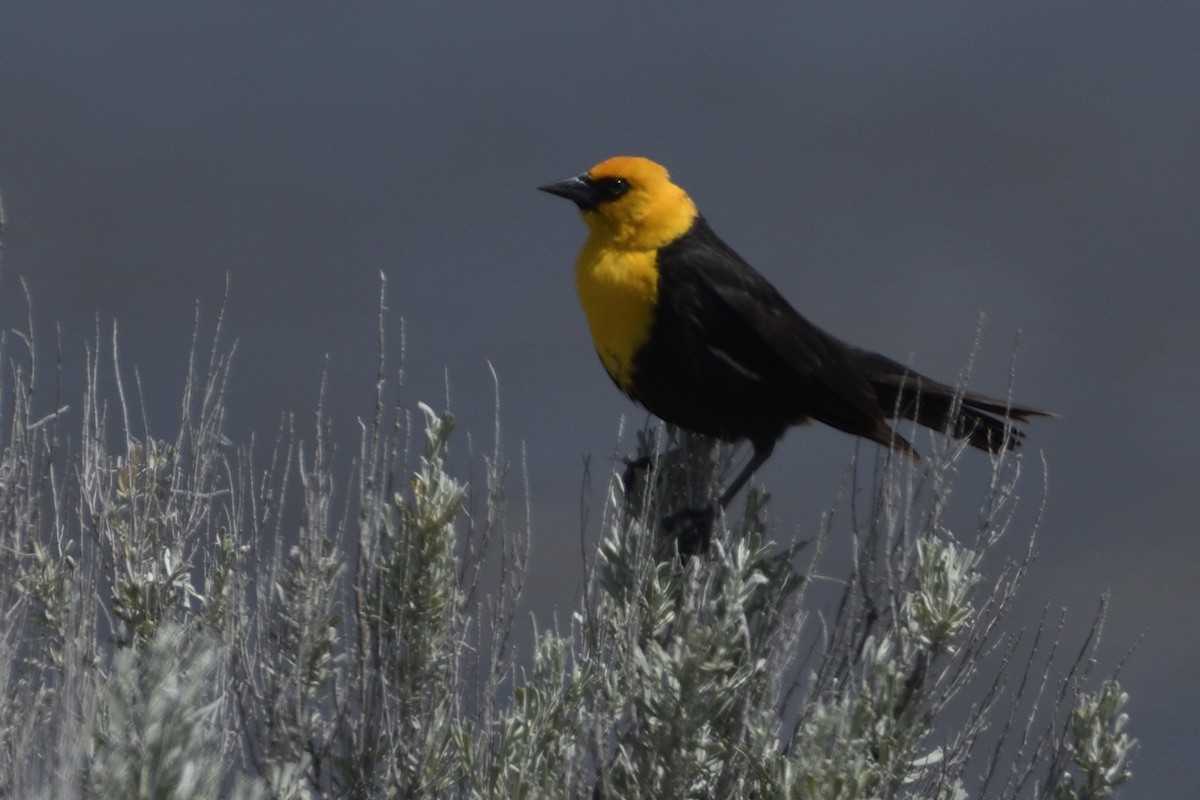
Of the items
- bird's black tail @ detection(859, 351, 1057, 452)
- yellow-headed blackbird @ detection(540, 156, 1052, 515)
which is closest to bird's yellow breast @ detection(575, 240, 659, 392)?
yellow-headed blackbird @ detection(540, 156, 1052, 515)

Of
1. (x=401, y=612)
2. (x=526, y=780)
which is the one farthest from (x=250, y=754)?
(x=526, y=780)

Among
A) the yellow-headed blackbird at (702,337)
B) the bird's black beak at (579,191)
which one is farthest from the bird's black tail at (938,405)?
the bird's black beak at (579,191)

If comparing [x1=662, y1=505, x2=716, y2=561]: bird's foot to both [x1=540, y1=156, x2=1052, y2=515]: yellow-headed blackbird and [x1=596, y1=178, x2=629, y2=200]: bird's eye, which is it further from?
[x1=596, y1=178, x2=629, y2=200]: bird's eye

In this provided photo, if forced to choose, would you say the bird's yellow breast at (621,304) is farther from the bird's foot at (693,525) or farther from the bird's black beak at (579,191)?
the bird's foot at (693,525)

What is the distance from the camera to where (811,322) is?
16.4ft

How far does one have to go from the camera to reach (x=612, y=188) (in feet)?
15.9

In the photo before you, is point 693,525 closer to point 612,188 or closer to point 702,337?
point 702,337

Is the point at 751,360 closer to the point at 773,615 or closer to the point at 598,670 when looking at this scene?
the point at 773,615

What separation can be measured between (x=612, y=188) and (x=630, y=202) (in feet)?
0.28

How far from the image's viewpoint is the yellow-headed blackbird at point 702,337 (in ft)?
14.7

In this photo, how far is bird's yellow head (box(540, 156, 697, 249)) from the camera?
15.6 feet

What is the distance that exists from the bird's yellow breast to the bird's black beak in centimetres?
26

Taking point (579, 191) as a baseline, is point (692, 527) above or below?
below

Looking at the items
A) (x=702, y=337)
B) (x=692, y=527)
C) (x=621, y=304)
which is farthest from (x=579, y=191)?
(x=692, y=527)
